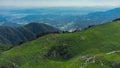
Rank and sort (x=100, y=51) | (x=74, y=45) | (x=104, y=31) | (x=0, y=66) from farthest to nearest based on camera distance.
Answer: (x=104, y=31) → (x=74, y=45) → (x=100, y=51) → (x=0, y=66)

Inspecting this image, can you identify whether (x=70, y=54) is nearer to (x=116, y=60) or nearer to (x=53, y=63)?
(x=53, y=63)

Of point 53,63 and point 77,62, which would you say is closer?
point 77,62

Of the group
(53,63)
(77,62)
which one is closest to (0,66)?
(53,63)

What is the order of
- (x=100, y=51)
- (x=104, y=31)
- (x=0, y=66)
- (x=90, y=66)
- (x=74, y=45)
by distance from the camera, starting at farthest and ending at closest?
1. (x=104, y=31)
2. (x=74, y=45)
3. (x=100, y=51)
4. (x=0, y=66)
5. (x=90, y=66)

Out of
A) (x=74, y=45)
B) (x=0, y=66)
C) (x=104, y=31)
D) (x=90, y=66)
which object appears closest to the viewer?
(x=90, y=66)

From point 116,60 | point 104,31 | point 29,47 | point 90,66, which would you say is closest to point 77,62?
point 90,66

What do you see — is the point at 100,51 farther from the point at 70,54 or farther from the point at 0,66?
the point at 0,66
